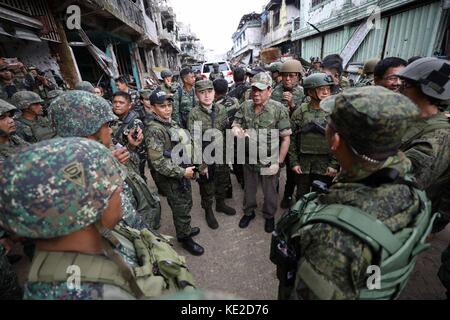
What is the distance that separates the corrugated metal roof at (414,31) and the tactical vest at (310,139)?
241 inches

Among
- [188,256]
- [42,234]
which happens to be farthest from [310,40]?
[42,234]

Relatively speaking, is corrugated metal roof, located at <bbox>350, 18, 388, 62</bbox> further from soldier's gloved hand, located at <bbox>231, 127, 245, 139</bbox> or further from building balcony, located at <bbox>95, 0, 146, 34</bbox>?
building balcony, located at <bbox>95, 0, 146, 34</bbox>

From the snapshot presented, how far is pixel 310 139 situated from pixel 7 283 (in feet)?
11.0

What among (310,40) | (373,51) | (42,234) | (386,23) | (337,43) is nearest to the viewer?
(42,234)

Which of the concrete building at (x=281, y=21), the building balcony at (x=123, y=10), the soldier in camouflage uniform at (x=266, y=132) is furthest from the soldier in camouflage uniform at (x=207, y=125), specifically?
the concrete building at (x=281, y=21)

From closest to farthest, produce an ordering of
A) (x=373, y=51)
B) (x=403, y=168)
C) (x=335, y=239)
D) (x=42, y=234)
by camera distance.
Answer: (x=42, y=234), (x=335, y=239), (x=403, y=168), (x=373, y=51)

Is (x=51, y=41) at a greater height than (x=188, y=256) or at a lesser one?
greater

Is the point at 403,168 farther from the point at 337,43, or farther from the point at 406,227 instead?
the point at 337,43

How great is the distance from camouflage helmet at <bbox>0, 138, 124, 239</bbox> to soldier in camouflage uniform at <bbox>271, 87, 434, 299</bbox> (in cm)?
97

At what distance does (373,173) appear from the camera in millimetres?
1027

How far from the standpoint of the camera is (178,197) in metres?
2.72

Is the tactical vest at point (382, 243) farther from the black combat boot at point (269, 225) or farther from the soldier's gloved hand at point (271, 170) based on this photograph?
the black combat boot at point (269, 225)

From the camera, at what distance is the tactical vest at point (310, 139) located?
8.91 ft
